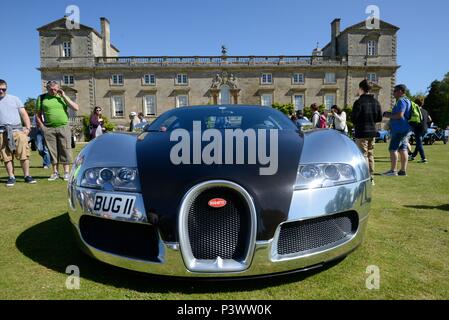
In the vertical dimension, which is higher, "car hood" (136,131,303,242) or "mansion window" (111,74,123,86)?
"mansion window" (111,74,123,86)

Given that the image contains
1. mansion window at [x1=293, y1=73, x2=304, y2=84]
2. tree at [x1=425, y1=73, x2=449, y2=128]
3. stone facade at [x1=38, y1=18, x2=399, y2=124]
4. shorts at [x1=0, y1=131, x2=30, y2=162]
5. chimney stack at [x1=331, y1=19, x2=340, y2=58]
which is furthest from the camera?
tree at [x1=425, y1=73, x2=449, y2=128]

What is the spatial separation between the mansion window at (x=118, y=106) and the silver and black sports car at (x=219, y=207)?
39.0 metres

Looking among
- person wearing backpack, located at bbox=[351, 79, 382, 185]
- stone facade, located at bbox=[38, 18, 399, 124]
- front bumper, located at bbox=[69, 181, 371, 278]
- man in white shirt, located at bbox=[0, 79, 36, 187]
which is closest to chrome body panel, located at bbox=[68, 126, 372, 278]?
front bumper, located at bbox=[69, 181, 371, 278]

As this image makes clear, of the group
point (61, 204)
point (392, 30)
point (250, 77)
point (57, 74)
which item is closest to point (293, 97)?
point (250, 77)

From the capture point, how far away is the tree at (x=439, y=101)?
51656 millimetres

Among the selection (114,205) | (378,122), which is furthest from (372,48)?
(114,205)

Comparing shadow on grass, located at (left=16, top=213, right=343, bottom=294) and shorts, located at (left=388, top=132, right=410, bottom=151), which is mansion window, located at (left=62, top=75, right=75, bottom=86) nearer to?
shorts, located at (left=388, top=132, right=410, bottom=151)

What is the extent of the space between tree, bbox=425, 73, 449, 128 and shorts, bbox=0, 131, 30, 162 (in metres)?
62.3

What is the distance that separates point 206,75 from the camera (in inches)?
1502

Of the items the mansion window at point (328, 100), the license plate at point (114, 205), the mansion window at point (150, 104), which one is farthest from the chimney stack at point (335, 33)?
the license plate at point (114, 205)

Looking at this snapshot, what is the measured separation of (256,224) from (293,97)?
39.5 m

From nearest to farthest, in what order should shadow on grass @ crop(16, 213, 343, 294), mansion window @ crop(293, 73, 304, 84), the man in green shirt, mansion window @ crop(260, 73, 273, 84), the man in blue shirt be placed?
shadow on grass @ crop(16, 213, 343, 294) → the man in green shirt → the man in blue shirt → mansion window @ crop(260, 73, 273, 84) → mansion window @ crop(293, 73, 304, 84)

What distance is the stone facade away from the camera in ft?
122

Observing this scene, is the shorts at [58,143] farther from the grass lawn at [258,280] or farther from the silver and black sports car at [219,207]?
the silver and black sports car at [219,207]
